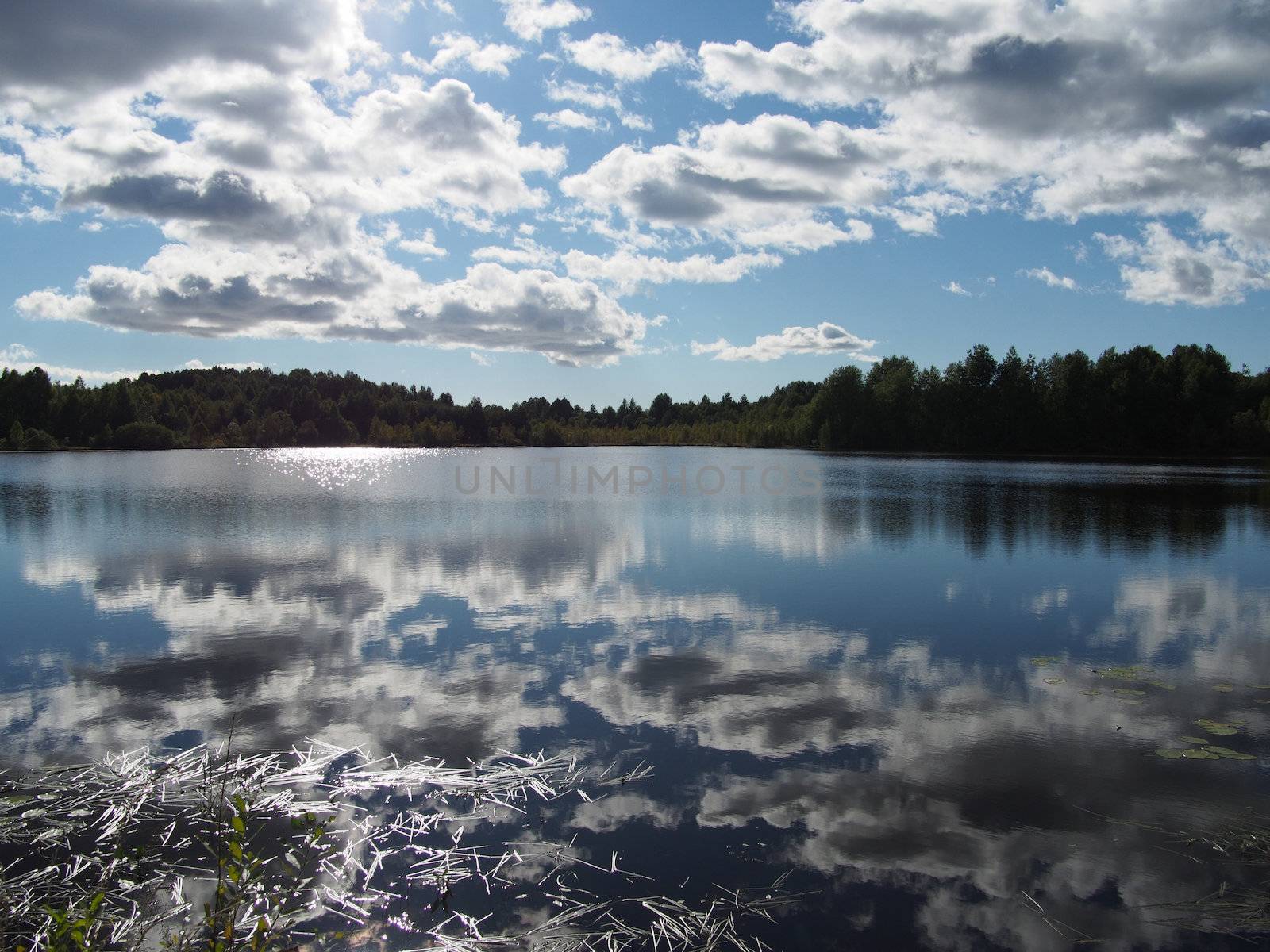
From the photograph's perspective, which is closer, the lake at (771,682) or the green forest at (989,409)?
the lake at (771,682)

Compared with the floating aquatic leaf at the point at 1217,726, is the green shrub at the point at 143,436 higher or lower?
higher

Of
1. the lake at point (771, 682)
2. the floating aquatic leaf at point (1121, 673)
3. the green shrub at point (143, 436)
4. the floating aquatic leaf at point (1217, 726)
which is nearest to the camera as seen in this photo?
the lake at point (771, 682)

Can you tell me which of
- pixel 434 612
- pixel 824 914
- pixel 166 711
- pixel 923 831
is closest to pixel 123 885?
pixel 166 711

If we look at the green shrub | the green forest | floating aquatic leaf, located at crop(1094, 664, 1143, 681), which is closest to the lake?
floating aquatic leaf, located at crop(1094, 664, 1143, 681)

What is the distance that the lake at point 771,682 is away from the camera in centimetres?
700

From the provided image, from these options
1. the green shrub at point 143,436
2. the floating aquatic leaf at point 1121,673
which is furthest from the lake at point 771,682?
the green shrub at point 143,436

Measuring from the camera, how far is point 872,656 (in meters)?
13.3

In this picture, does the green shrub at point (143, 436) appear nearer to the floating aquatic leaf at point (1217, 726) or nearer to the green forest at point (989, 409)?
the green forest at point (989, 409)

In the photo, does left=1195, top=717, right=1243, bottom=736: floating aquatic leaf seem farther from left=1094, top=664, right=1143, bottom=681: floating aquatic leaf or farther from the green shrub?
the green shrub

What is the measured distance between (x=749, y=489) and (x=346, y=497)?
24453 mm

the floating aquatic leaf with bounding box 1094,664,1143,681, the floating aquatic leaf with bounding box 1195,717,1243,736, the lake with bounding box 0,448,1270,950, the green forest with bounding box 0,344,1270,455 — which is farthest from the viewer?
the green forest with bounding box 0,344,1270,455

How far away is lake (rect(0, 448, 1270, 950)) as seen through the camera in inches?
275

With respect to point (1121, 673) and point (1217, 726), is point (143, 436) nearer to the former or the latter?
point (1121, 673)

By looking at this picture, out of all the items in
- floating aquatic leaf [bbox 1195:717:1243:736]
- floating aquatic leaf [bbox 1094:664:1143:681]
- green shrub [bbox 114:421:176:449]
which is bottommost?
floating aquatic leaf [bbox 1195:717:1243:736]
